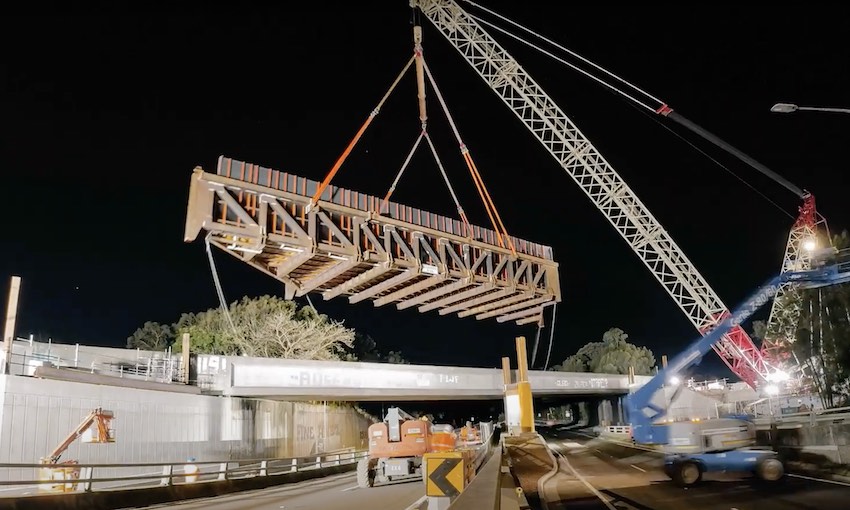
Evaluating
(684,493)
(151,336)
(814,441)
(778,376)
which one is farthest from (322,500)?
(151,336)

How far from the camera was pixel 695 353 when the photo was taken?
87.6 ft

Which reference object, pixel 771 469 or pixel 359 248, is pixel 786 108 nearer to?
pixel 771 469

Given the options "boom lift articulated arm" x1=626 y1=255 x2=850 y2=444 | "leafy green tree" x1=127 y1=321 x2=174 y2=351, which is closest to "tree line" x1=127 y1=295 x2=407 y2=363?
Result: "leafy green tree" x1=127 y1=321 x2=174 y2=351

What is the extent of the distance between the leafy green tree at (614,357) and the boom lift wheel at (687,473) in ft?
234

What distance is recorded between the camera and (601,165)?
5656cm

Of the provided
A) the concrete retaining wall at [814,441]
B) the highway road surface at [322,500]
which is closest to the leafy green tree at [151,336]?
the highway road surface at [322,500]

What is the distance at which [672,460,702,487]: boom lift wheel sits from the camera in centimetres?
1788

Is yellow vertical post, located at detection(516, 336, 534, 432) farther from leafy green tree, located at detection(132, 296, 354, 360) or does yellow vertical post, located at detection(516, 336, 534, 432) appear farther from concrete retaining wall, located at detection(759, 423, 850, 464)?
concrete retaining wall, located at detection(759, 423, 850, 464)

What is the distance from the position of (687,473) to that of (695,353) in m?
9.81

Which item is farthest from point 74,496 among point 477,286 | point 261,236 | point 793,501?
point 793,501

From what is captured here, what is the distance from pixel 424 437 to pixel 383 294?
5.36 meters

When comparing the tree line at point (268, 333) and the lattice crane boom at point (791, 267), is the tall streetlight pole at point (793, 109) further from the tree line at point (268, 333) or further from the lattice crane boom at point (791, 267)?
the tree line at point (268, 333)

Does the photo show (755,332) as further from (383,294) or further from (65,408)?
(65,408)

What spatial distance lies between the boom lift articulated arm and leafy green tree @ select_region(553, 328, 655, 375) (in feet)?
198
